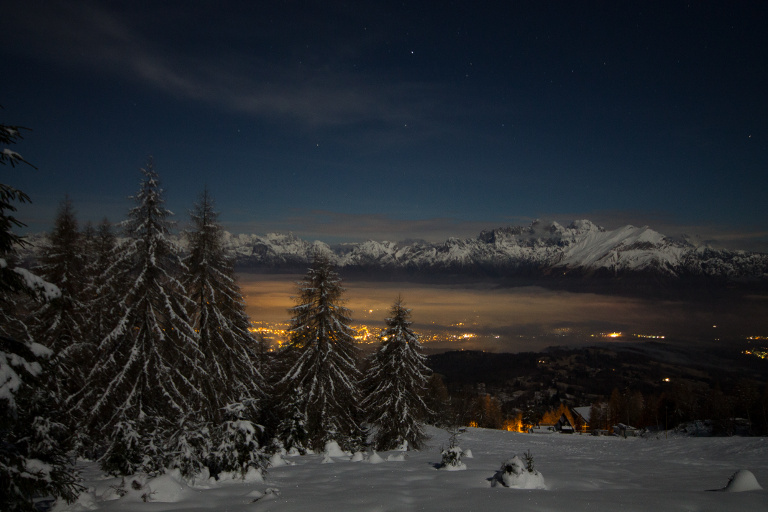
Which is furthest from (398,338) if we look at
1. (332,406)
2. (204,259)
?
(204,259)

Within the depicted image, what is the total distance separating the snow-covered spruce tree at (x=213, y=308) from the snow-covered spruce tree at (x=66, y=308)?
4431mm

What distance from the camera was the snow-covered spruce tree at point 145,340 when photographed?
44.0 ft

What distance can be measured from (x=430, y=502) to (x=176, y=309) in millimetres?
12504

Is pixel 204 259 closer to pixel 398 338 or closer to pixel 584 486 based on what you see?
pixel 398 338

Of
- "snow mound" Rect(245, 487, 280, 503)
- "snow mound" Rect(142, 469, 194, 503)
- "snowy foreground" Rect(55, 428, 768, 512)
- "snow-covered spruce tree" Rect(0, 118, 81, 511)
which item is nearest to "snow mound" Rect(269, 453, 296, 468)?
"snowy foreground" Rect(55, 428, 768, 512)

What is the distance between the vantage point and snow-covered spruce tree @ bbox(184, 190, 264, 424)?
1641cm

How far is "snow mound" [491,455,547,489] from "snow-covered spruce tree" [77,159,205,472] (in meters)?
11.2

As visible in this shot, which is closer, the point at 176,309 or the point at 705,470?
the point at 705,470

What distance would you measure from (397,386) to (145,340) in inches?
511

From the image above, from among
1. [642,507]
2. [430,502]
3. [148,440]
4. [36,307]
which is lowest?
[148,440]

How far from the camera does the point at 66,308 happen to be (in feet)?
54.7

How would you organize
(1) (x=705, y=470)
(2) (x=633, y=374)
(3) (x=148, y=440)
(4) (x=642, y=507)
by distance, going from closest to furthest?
(4) (x=642, y=507) → (3) (x=148, y=440) → (1) (x=705, y=470) → (2) (x=633, y=374)

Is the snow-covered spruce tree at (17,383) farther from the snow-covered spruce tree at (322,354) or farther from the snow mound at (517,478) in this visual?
the snow-covered spruce tree at (322,354)

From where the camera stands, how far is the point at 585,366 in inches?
6698
